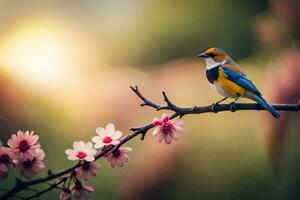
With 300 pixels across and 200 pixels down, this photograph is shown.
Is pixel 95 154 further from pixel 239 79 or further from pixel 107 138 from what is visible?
pixel 239 79

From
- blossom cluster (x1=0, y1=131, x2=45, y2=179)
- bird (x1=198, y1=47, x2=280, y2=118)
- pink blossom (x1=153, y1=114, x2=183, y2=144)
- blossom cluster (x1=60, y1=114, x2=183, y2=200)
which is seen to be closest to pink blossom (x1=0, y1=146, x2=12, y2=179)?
blossom cluster (x1=0, y1=131, x2=45, y2=179)

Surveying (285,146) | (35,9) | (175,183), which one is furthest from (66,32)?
(285,146)

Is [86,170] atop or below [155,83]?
below

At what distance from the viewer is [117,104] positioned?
1.54 meters

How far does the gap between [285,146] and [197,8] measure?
45 centimetres

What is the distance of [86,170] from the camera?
114 cm

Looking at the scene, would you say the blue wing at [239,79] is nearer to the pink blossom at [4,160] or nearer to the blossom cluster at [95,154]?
the blossom cluster at [95,154]

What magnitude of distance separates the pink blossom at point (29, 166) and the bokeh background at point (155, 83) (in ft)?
1.02

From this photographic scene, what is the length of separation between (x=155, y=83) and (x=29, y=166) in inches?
21.2

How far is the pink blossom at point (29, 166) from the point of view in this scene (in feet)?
→ 3.70

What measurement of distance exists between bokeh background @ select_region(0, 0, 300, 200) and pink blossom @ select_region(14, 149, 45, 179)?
31cm

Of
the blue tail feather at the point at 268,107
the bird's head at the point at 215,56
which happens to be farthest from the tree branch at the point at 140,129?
the bird's head at the point at 215,56

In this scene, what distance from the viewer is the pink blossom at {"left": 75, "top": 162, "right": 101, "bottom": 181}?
3.72ft

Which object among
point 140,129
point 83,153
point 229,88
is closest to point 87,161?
point 83,153
